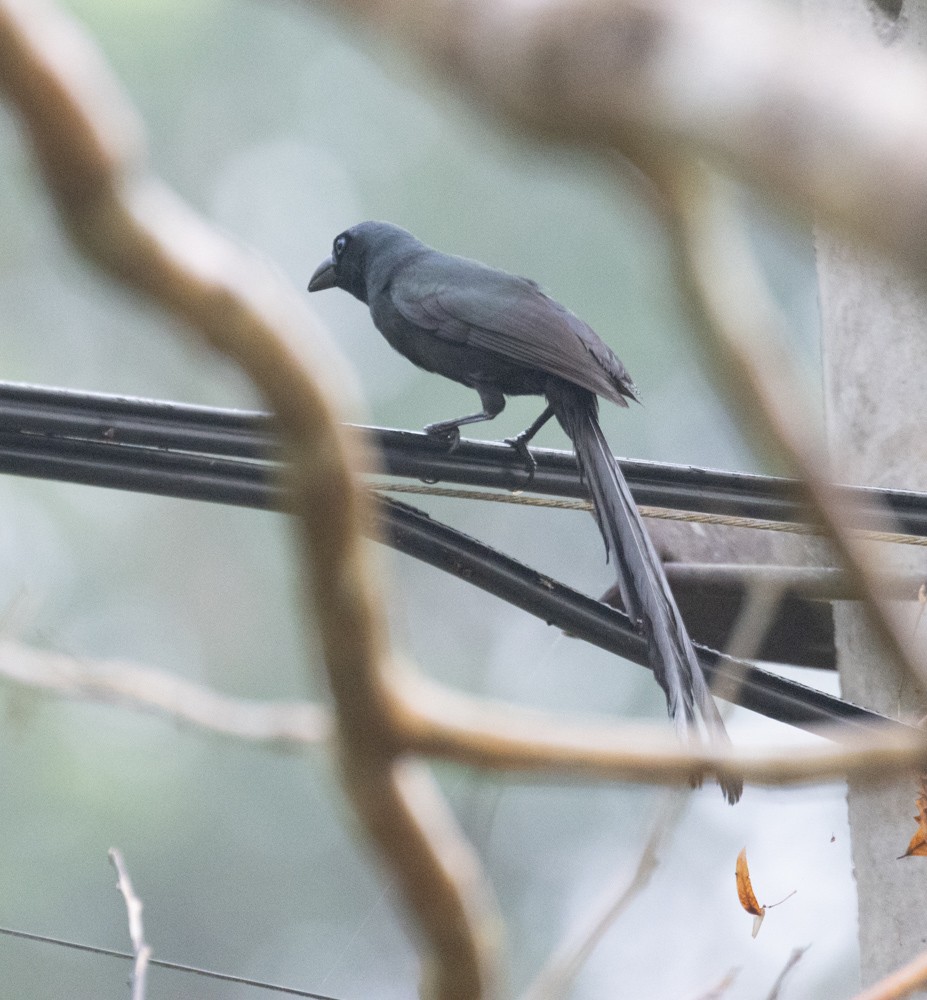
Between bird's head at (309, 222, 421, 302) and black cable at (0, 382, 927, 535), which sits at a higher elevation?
bird's head at (309, 222, 421, 302)

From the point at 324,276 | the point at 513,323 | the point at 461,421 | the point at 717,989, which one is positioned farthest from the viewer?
the point at 324,276

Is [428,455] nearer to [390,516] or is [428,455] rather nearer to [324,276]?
[390,516]

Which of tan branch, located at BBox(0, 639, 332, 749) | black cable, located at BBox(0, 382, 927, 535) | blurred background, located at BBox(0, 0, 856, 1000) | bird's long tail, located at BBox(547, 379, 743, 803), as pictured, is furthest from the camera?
blurred background, located at BBox(0, 0, 856, 1000)

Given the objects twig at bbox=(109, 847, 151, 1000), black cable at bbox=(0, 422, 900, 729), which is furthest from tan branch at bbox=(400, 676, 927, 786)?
black cable at bbox=(0, 422, 900, 729)

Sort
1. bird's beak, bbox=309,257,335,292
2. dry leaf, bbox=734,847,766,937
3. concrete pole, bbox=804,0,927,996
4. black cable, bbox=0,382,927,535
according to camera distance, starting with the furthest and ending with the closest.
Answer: bird's beak, bbox=309,257,335,292
concrete pole, bbox=804,0,927,996
black cable, bbox=0,382,927,535
dry leaf, bbox=734,847,766,937

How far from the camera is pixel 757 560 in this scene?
4.82 meters

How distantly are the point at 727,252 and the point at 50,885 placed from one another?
498 inches

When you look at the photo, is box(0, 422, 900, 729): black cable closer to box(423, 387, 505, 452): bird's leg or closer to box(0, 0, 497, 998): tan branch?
box(423, 387, 505, 452): bird's leg

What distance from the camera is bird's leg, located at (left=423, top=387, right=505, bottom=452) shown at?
3.54 meters

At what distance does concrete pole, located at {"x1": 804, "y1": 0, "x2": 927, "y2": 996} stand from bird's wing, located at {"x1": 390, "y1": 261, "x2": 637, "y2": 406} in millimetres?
1005

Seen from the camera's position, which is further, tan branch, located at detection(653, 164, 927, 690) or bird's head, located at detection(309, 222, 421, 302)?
bird's head, located at detection(309, 222, 421, 302)

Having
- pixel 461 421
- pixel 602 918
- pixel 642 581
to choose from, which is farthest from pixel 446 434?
pixel 602 918

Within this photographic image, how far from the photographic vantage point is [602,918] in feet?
5.01

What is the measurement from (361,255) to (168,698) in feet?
11.9
